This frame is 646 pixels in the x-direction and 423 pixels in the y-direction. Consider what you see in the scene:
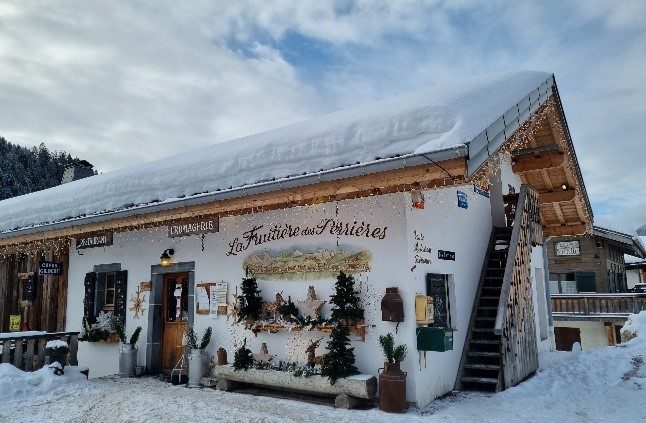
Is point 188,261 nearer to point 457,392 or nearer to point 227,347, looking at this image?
point 227,347

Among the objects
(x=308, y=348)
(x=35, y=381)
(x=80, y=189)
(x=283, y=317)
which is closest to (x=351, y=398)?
(x=308, y=348)

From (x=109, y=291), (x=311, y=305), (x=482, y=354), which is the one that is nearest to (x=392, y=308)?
(x=311, y=305)

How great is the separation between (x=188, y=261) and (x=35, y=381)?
302 centimetres

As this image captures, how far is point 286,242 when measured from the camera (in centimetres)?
785

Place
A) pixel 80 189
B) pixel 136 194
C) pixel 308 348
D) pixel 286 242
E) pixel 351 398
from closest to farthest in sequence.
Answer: pixel 351 398, pixel 308 348, pixel 286 242, pixel 136 194, pixel 80 189

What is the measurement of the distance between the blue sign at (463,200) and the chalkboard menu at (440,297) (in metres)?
1.49

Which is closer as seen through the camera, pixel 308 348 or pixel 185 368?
pixel 308 348

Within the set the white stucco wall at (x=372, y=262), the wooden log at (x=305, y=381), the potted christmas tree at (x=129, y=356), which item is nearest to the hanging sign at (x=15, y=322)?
the white stucco wall at (x=372, y=262)

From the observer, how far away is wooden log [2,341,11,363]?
313 inches

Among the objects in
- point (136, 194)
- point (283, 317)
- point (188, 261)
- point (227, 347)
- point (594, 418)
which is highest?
point (136, 194)

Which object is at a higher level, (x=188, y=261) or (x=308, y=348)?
(x=188, y=261)

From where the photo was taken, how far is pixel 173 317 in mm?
9500

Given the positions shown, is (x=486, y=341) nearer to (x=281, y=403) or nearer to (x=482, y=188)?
(x=482, y=188)

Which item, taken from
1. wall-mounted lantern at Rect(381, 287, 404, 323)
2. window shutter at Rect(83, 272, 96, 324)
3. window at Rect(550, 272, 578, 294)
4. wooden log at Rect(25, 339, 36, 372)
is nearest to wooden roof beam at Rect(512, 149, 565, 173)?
wall-mounted lantern at Rect(381, 287, 404, 323)
